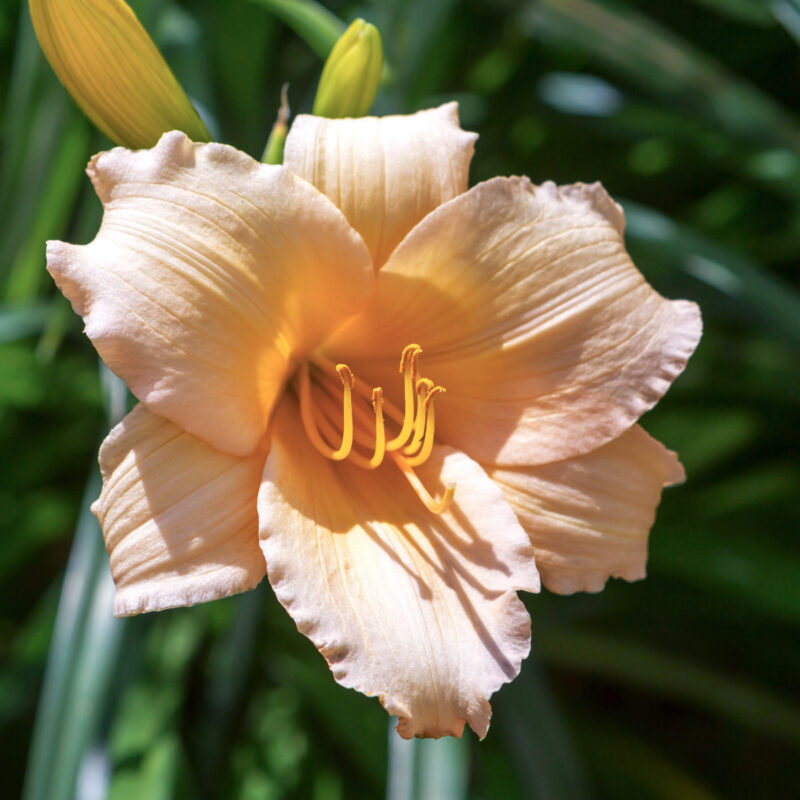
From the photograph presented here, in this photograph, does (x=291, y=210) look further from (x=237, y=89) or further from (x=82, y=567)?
(x=237, y=89)

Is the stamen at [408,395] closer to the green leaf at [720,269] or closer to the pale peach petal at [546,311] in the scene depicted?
the pale peach petal at [546,311]

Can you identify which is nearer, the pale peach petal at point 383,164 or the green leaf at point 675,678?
the pale peach petal at point 383,164

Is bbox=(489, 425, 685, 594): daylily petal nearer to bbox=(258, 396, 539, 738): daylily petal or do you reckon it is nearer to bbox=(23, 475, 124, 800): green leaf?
bbox=(258, 396, 539, 738): daylily petal

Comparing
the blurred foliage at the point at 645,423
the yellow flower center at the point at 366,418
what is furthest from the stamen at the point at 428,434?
the blurred foliage at the point at 645,423

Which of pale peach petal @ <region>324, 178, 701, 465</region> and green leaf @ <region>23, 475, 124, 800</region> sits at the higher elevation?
pale peach petal @ <region>324, 178, 701, 465</region>

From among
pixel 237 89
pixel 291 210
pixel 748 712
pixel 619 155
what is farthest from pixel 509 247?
pixel 748 712

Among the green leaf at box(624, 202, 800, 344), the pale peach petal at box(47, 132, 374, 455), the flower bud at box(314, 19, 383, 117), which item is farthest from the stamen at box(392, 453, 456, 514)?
the green leaf at box(624, 202, 800, 344)

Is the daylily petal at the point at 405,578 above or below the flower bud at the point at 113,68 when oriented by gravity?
below
